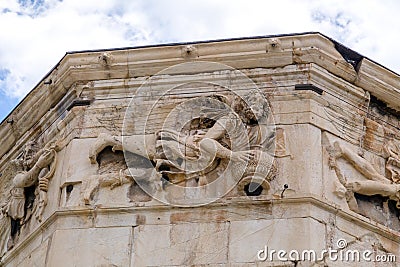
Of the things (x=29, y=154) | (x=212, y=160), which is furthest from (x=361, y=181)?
(x=29, y=154)

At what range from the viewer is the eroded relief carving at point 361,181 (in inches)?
369

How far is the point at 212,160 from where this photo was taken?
372 inches

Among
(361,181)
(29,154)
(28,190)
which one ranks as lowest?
(361,181)

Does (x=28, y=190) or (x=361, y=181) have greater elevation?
(x=28, y=190)

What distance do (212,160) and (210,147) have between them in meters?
0.12

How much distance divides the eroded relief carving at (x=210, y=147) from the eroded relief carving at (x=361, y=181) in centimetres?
52

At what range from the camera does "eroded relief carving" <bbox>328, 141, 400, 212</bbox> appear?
9.38 metres

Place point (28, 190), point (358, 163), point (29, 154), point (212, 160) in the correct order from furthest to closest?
point (29, 154)
point (28, 190)
point (358, 163)
point (212, 160)

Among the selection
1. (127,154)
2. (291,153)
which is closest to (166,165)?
(127,154)

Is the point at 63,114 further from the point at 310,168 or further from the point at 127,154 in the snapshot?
the point at 310,168

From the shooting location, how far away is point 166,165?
31.2 feet

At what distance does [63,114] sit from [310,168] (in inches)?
104

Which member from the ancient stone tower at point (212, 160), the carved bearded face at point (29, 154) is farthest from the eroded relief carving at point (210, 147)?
the carved bearded face at point (29, 154)

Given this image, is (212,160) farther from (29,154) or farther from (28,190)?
(29,154)
